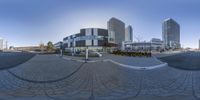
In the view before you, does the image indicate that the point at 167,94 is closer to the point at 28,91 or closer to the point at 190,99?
the point at 190,99

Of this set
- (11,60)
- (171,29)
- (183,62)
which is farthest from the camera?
(171,29)

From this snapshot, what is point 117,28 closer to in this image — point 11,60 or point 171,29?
point 171,29

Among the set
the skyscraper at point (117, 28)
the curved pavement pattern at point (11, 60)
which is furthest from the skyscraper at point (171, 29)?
the curved pavement pattern at point (11, 60)

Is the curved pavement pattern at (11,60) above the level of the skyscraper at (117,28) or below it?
below

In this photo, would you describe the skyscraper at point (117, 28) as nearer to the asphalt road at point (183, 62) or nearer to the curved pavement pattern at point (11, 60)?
the asphalt road at point (183, 62)

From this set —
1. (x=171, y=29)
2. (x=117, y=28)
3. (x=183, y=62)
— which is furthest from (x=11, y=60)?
(x=171, y=29)

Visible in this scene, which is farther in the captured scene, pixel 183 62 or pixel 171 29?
pixel 171 29

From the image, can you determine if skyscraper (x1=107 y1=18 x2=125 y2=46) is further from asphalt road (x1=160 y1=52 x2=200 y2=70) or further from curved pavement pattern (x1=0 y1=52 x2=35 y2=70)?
curved pavement pattern (x1=0 y1=52 x2=35 y2=70)

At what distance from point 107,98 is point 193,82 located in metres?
3.10

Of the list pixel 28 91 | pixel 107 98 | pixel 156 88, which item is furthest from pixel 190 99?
pixel 28 91

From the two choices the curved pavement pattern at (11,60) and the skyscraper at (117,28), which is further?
the curved pavement pattern at (11,60)

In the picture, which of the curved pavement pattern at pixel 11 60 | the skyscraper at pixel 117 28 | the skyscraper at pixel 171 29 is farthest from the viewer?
the curved pavement pattern at pixel 11 60

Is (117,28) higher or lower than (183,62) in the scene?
higher

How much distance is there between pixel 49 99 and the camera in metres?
4.20
